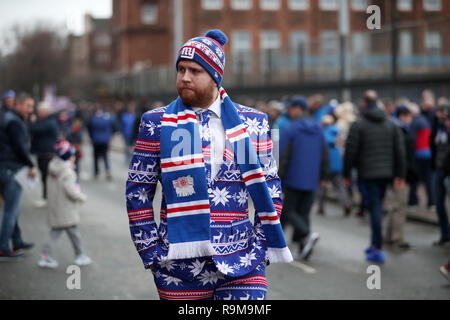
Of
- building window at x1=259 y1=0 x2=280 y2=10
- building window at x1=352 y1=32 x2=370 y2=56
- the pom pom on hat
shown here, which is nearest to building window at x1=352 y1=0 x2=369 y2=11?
building window at x1=259 y1=0 x2=280 y2=10

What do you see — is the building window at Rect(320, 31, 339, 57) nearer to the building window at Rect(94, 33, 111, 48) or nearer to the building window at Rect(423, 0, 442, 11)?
the building window at Rect(423, 0, 442, 11)

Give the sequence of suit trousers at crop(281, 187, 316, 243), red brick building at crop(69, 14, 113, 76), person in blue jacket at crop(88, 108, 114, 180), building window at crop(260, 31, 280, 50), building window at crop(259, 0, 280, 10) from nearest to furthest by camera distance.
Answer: suit trousers at crop(281, 187, 316, 243)
person in blue jacket at crop(88, 108, 114, 180)
building window at crop(259, 0, 280, 10)
building window at crop(260, 31, 280, 50)
red brick building at crop(69, 14, 113, 76)

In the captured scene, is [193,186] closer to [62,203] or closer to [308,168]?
[62,203]

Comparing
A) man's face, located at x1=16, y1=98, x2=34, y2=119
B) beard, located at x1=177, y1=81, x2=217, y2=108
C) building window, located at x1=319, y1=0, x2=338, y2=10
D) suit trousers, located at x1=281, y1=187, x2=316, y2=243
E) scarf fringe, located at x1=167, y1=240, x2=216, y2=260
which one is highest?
building window, located at x1=319, y1=0, x2=338, y2=10

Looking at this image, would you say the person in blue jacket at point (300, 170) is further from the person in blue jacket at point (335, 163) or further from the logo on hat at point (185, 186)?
the logo on hat at point (185, 186)

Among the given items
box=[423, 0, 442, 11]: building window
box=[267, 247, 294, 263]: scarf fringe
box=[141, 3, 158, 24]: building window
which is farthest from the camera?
box=[141, 3, 158, 24]: building window

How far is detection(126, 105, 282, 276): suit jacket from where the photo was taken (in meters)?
3.66

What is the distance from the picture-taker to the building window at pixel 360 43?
19.5m

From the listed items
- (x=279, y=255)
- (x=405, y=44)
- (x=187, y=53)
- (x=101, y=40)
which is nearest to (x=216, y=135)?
(x=187, y=53)

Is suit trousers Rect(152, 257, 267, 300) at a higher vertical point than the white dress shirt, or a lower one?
lower

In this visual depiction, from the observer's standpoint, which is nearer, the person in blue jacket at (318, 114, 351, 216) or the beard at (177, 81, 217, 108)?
the beard at (177, 81, 217, 108)

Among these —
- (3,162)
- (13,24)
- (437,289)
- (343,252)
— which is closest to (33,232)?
(3,162)

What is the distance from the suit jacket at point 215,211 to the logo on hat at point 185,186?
10cm
